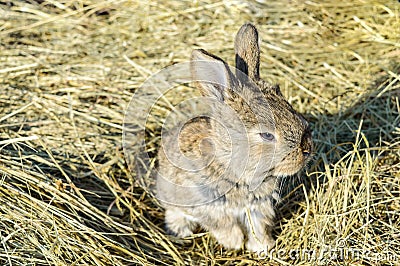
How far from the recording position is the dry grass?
334cm

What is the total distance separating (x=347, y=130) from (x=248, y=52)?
1.28 m

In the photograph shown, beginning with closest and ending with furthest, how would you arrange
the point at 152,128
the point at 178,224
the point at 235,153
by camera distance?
the point at 235,153, the point at 178,224, the point at 152,128

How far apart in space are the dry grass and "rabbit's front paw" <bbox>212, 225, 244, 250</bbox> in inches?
3.2

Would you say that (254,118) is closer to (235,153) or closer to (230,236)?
(235,153)

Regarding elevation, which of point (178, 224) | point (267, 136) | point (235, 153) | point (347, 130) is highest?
point (267, 136)

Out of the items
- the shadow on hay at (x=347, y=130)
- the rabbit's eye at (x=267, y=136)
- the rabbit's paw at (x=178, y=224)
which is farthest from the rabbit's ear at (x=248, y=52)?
the rabbit's paw at (x=178, y=224)

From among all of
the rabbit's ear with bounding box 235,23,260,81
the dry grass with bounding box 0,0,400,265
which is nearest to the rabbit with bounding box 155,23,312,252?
the rabbit's ear with bounding box 235,23,260,81

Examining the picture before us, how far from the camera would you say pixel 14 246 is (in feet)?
10.5

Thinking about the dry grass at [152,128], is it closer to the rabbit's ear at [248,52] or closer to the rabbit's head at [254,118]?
the rabbit's head at [254,118]

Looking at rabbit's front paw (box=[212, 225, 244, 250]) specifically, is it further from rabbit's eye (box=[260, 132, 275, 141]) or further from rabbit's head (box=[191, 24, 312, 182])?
rabbit's eye (box=[260, 132, 275, 141])

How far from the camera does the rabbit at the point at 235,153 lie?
3.08 metres

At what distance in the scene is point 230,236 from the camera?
3480 millimetres

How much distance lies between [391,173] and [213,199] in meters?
1.19

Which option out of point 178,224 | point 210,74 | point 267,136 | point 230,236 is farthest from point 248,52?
point 178,224
